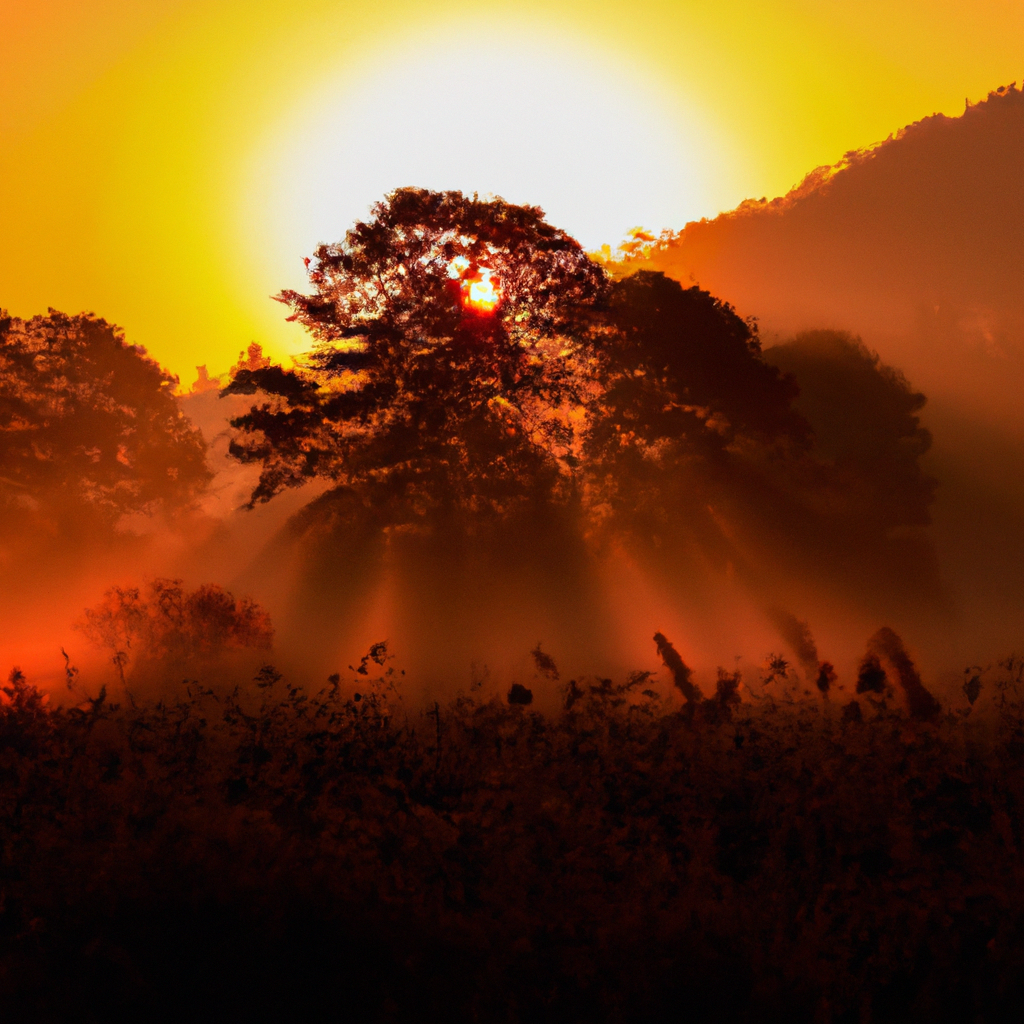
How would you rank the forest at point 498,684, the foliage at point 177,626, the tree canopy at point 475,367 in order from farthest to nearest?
1. the tree canopy at point 475,367
2. the foliage at point 177,626
3. the forest at point 498,684

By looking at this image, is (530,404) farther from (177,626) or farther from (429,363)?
(177,626)

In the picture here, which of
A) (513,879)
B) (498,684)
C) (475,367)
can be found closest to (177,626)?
(498,684)

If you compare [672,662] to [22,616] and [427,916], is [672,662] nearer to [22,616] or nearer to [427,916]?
[427,916]

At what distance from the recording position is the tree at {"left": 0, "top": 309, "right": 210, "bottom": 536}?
34.0m

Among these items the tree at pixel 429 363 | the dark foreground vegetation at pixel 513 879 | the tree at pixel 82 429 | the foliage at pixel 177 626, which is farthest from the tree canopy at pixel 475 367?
the tree at pixel 82 429

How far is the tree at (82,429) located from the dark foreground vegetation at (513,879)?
27015 mm

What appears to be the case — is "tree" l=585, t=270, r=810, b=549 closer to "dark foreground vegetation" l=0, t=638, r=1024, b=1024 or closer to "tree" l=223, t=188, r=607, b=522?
"tree" l=223, t=188, r=607, b=522

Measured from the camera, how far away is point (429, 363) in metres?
22.6

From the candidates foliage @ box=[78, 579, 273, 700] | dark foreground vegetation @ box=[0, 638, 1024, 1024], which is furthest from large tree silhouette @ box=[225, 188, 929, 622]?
dark foreground vegetation @ box=[0, 638, 1024, 1024]

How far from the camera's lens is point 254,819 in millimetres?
9250

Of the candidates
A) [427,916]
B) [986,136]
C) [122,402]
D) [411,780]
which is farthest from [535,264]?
[986,136]

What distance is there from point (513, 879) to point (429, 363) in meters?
16.6

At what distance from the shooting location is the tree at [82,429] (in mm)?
33969

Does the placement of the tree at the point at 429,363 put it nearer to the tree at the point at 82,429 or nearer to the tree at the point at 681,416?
the tree at the point at 681,416
